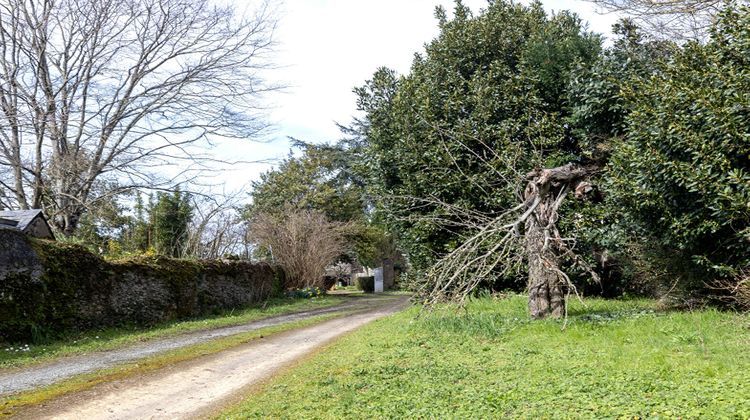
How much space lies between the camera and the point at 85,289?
464 inches

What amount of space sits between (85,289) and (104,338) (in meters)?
1.38

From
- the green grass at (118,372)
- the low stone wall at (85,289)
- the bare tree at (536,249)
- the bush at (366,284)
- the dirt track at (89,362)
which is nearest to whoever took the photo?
the green grass at (118,372)

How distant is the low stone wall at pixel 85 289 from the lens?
33.4 ft

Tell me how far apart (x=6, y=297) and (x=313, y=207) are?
70.7 ft

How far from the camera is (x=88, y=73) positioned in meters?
16.4

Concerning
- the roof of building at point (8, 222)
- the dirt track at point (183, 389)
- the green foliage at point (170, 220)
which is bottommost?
the dirt track at point (183, 389)

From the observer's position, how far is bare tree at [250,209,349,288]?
2480 centimetres

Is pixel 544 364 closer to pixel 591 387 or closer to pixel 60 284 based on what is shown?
pixel 591 387

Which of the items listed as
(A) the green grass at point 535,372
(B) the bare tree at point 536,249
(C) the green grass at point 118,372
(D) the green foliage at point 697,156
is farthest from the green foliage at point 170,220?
(D) the green foliage at point 697,156

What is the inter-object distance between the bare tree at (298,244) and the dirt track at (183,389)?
14821 mm

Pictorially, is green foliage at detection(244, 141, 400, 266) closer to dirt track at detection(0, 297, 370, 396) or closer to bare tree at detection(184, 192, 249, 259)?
bare tree at detection(184, 192, 249, 259)

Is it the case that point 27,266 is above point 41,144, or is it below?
below

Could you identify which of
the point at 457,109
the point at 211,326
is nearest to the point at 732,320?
the point at 457,109

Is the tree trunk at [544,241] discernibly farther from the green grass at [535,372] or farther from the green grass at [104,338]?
the green grass at [104,338]
